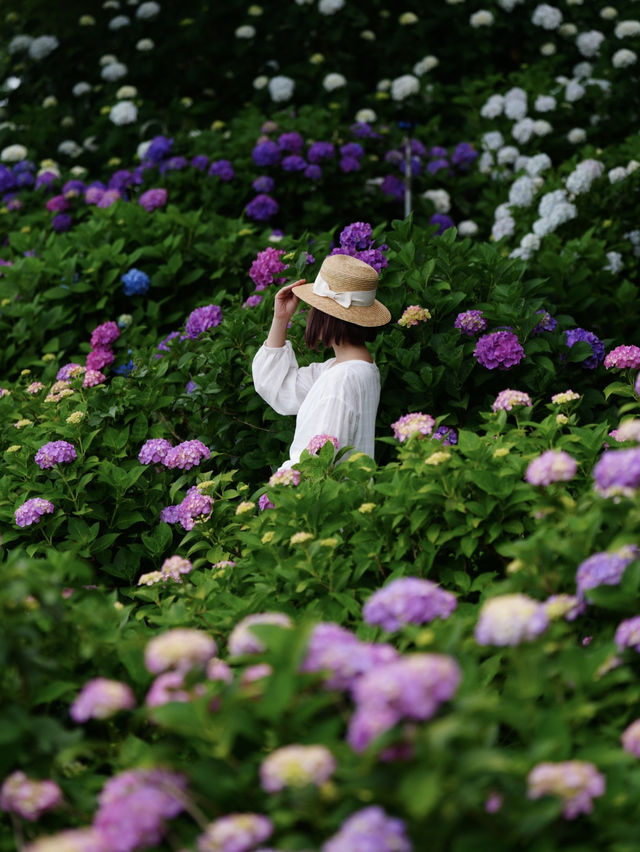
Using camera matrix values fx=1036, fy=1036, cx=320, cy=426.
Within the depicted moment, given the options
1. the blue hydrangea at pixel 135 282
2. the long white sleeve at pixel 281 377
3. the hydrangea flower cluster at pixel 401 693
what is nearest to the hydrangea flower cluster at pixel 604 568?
the hydrangea flower cluster at pixel 401 693

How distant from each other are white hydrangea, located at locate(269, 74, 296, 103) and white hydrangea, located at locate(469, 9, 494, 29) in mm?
1504

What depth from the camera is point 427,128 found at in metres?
7.12

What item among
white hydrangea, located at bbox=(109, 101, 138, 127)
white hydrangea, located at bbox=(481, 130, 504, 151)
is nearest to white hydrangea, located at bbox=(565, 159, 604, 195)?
white hydrangea, located at bbox=(481, 130, 504, 151)

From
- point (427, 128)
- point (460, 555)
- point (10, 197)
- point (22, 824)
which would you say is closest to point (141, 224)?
point (10, 197)

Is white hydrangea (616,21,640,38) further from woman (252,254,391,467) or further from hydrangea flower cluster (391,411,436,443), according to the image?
hydrangea flower cluster (391,411,436,443)

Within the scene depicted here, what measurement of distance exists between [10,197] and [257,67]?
2.46 m

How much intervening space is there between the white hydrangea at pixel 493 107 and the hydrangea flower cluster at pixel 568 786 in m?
6.23

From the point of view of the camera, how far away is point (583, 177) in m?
5.43

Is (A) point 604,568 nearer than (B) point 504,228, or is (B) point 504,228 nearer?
(A) point 604,568

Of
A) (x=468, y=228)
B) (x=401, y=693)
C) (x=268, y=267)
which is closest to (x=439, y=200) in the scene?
(x=468, y=228)

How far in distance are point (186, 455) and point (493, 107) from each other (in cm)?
460

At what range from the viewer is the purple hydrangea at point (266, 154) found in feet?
19.1

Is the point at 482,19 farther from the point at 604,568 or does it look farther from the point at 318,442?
the point at 604,568

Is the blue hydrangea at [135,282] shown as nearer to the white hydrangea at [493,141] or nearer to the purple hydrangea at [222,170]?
the purple hydrangea at [222,170]
